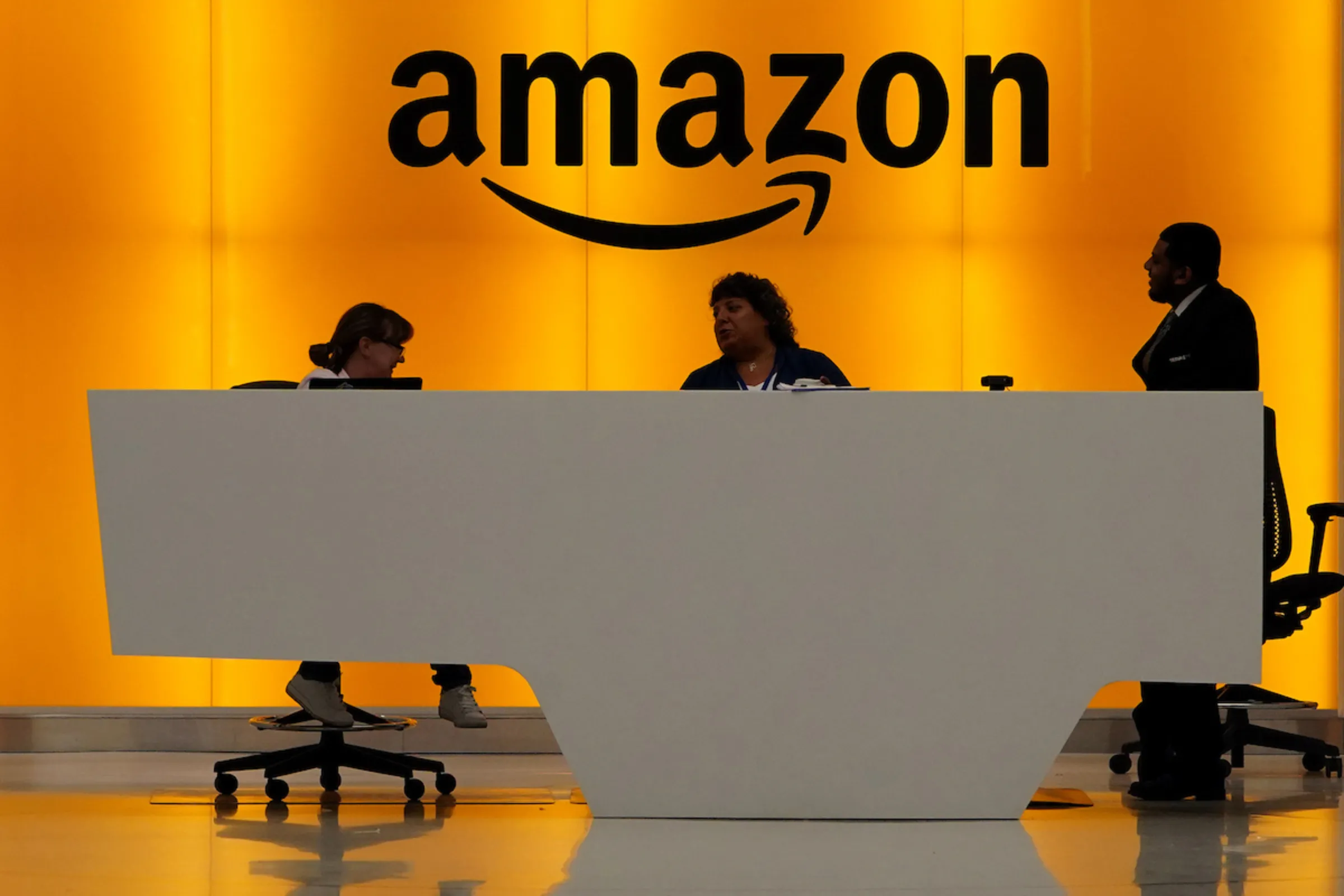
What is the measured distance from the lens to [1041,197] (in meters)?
5.10

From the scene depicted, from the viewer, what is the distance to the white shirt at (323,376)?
3.74m

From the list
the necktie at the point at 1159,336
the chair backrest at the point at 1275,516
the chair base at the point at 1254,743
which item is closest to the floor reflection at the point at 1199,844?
the chair base at the point at 1254,743

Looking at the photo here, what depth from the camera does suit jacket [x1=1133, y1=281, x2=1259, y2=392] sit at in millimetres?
3955

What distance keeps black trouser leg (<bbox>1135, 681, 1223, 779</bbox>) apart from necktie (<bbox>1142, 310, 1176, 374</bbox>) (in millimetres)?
834

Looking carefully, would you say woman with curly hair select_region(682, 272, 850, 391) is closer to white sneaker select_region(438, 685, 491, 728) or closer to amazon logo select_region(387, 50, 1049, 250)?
amazon logo select_region(387, 50, 1049, 250)

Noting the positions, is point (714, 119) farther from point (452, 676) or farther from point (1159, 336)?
point (452, 676)

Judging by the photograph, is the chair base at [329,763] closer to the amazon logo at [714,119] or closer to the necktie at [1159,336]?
the amazon logo at [714,119]

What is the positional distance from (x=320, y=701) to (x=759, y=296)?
61.5 inches

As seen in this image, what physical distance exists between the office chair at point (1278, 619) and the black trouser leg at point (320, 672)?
2.13m

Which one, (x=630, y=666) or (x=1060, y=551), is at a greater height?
(x=1060, y=551)

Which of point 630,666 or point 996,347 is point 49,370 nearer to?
point 630,666

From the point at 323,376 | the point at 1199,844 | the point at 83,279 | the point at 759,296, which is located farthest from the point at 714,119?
the point at 1199,844

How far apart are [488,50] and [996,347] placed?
188cm

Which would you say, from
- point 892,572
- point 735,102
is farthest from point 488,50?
point 892,572
